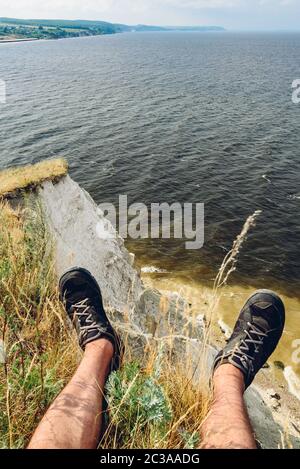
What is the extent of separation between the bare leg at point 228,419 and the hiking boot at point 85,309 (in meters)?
1.14

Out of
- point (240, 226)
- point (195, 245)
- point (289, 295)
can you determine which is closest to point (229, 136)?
point (240, 226)

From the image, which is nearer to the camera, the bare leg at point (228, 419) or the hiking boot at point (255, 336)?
the bare leg at point (228, 419)

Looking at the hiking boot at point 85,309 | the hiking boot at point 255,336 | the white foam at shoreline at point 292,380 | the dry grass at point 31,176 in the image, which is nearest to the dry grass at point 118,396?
the hiking boot at point 85,309

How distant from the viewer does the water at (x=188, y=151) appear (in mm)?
18781

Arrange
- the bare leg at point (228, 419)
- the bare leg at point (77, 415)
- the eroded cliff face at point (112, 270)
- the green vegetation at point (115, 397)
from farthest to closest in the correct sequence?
the eroded cliff face at point (112, 270)
the green vegetation at point (115, 397)
the bare leg at point (228, 419)
the bare leg at point (77, 415)

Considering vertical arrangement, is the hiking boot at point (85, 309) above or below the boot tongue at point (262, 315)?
above

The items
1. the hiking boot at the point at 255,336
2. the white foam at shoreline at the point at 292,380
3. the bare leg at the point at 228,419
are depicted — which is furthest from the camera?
the white foam at shoreline at the point at 292,380

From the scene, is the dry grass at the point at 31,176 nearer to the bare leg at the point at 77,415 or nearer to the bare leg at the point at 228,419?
the bare leg at the point at 77,415

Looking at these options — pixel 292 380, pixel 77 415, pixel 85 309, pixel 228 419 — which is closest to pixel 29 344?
pixel 85 309

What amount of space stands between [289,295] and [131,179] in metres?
15.0

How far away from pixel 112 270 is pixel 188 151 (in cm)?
2465

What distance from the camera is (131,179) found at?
88.1 feet

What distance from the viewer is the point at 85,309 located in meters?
4.70

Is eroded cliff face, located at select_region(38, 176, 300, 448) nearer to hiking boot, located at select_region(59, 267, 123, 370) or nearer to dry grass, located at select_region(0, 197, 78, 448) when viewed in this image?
hiking boot, located at select_region(59, 267, 123, 370)
